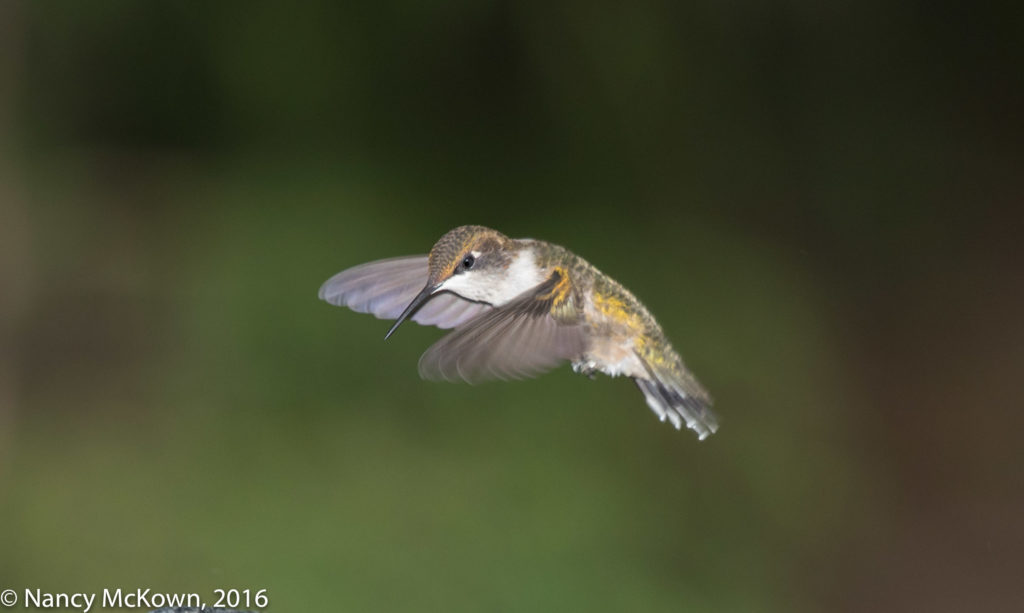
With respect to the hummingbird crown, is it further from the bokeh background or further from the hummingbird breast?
the bokeh background

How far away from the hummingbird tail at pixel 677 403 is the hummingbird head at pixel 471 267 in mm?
299

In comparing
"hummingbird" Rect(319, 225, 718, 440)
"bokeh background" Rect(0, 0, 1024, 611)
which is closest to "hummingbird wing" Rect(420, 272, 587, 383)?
"hummingbird" Rect(319, 225, 718, 440)

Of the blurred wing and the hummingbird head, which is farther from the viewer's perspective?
the blurred wing

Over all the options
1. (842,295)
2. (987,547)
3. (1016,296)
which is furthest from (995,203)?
(987,547)

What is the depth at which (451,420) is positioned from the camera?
9.61 feet

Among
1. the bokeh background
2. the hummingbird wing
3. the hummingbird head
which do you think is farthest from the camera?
the bokeh background

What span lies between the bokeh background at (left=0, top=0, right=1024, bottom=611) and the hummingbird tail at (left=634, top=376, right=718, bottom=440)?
1.52 metres

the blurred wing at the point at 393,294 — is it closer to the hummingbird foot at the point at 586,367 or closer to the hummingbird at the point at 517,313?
the hummingbird at the point at 517,313

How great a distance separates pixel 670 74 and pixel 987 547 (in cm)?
189

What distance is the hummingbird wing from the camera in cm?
89

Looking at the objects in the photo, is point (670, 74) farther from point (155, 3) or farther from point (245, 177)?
point (155, 3)

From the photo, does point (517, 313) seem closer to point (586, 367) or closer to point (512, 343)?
point (512, 343)

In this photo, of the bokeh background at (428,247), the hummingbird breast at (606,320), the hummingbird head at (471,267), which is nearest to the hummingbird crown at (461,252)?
the hummingbird head at (471,267)

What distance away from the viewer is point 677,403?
131 cm
